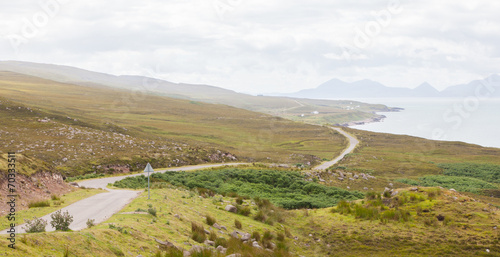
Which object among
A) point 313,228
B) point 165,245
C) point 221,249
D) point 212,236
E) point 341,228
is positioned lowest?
point 313,228

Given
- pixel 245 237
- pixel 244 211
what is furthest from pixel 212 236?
pixel 244 211

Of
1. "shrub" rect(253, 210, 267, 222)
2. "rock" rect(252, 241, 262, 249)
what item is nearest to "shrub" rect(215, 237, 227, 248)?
"rock" rect(252, 241, 262, 249)

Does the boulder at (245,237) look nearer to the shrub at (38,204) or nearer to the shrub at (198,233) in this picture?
the shrub at (198,233)

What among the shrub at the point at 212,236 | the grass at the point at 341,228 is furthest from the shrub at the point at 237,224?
the shrub at the point at 212,236

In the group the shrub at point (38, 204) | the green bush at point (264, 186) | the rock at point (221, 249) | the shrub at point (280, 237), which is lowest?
the green bush at point (264, 186)

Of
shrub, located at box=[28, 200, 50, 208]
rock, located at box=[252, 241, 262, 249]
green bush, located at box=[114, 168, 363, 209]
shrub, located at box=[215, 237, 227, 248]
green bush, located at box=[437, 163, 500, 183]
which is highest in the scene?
shrub, located at box=[215, 237, 227, 248]

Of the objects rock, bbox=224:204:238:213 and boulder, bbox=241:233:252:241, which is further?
rock, bbox=224:204:238:213

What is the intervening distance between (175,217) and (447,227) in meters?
15.0

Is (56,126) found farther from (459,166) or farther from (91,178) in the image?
(459,166)

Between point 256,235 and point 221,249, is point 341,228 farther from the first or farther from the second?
point 221,249

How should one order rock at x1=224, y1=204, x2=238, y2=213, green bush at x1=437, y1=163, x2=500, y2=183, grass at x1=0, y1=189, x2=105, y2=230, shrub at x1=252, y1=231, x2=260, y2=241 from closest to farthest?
grass at x1=0, y1=189, x2=105, y2=230
shrub at x1=252, y1=231, x2=260, y2=241
rock at x1=224, y1=204, x2=238, y2=213
green bush at x1=437, y1=163, x2=500, y2=183

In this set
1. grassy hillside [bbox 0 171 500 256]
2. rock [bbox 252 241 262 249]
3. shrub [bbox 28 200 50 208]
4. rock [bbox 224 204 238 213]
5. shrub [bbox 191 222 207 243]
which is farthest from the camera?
rock [bbox 224 204 238 213]

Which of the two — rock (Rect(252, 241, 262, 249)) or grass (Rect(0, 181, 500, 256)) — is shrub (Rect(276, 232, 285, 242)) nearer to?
grass (Rect(0, 181, 500, 256))

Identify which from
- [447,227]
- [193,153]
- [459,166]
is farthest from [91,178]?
[459,166]
